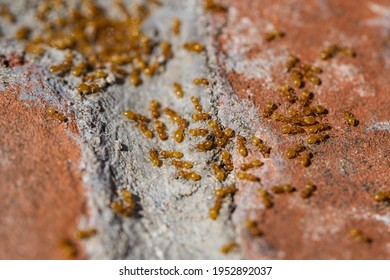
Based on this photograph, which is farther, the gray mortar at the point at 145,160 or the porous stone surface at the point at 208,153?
the gray mortar at the point at 145,160

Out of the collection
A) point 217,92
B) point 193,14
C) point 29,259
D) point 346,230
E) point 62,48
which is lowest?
point 29,259

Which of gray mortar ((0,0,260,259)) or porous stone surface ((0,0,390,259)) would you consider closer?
porous stone surface ((0,0,390,259))

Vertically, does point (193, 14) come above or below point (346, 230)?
above

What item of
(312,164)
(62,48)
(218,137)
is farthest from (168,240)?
(62,48)

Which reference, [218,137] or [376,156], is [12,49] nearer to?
[218,137]
